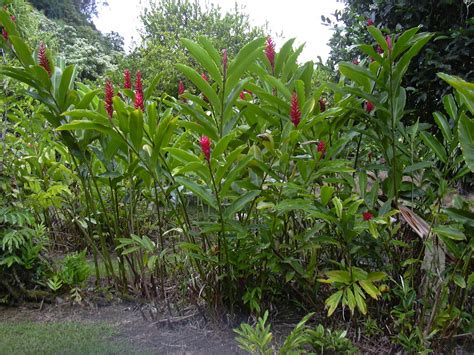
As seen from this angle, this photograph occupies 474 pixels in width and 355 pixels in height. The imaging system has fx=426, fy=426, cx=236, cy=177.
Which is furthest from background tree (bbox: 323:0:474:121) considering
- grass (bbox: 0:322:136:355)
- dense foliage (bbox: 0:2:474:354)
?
grass (bbox: 0:322:136:355)

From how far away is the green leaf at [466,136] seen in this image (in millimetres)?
1366

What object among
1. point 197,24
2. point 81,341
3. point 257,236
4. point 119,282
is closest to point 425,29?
point 257,236

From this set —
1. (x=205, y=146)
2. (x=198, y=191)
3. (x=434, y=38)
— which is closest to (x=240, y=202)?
(x=198, y=191)

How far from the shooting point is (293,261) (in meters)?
1.90

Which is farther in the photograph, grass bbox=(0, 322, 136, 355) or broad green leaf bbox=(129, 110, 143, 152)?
grass bbox=(0, 322, 136, 355)

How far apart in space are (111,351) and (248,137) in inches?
46.1

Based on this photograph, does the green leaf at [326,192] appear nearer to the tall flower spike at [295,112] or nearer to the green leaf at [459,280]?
the tall flower spike at [295,112]

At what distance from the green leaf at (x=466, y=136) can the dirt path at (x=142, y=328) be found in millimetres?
1204

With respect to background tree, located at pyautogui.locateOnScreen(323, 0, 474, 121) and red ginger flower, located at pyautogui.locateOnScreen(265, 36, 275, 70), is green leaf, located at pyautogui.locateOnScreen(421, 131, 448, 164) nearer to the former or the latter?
red ginger flower, located at pyautogui.locateOnScreen(265, 36, 275, 70)

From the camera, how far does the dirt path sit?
6.36ft

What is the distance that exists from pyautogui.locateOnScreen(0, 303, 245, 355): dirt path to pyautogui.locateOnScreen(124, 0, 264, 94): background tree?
842 centimetres

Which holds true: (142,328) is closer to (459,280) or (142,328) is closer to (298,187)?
(298,187)

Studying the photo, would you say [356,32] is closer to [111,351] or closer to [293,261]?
[293,261]

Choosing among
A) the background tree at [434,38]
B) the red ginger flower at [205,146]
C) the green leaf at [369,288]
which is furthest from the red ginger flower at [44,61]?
the background tree at [434,38]
